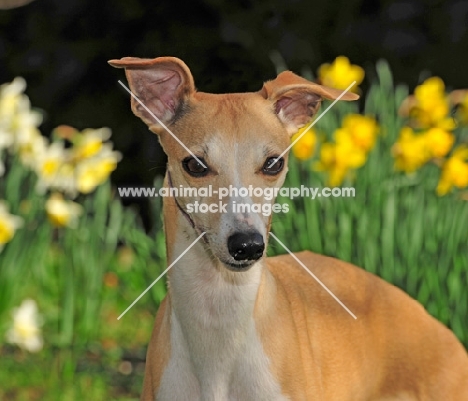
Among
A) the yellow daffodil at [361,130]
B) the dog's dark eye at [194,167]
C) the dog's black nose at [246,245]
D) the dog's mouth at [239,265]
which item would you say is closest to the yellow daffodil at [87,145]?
the yellow daffodil at [361,130]

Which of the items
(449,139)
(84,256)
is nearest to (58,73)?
(84,256)

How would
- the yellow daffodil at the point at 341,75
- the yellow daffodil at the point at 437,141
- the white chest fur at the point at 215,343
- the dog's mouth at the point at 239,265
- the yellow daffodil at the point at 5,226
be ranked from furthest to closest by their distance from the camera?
1. the yellow daffodil at the point at 341,75
2. the yellow daffodil at the point at 437,141
3. the yellow daffodil at the point at 5,226
4. the white chest fur at the point at 215,343
5. the dog's mouth at the point at 239,265

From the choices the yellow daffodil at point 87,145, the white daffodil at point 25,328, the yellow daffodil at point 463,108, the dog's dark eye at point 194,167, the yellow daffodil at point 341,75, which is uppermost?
the dog's dark eye at point 194,167

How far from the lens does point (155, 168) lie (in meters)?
5.66

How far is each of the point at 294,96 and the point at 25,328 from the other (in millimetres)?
2027

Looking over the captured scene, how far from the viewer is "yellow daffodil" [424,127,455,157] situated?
582cm

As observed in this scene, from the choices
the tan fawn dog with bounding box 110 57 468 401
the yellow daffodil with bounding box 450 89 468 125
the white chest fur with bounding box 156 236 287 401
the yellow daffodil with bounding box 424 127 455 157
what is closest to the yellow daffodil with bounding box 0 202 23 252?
the tan fawn dog with bounding box 110 57 468 401

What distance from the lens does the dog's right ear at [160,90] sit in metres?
4.12

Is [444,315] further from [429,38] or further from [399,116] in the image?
[429,38]

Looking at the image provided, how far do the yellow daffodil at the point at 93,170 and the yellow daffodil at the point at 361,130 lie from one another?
4.68 feet

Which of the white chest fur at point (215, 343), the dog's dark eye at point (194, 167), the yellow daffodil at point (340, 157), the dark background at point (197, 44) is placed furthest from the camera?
the dark background at point (197, 44)

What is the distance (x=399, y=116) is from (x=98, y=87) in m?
2.21

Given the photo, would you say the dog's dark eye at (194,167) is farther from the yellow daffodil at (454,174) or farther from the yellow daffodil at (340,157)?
the yellow daffodil at (454,174)

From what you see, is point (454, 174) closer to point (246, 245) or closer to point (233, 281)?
point (233, 281)
